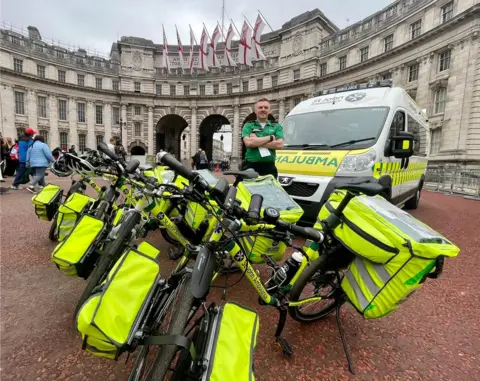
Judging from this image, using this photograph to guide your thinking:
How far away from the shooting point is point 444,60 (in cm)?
2155

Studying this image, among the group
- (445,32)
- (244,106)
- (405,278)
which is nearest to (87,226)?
(405,278)

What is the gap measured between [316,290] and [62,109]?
44.7 metres

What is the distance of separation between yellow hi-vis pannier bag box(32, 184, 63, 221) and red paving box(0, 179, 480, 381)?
69cm

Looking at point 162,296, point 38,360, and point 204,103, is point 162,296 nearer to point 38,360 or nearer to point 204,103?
point 38,360

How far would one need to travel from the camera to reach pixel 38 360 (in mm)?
1917

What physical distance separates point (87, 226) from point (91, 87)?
1732 inches

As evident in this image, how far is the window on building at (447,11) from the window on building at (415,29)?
1869 mm

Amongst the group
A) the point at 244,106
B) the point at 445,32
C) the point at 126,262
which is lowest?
the point at 126,262

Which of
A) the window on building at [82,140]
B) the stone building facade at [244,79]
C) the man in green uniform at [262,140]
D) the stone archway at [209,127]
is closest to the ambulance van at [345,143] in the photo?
the man in green uniform at [262,140]

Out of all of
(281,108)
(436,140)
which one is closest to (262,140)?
(436,140)

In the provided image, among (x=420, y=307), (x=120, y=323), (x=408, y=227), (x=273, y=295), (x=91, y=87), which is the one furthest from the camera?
(x=91, y=87)

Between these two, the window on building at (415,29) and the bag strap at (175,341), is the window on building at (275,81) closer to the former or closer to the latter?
the window on building at (415,29)

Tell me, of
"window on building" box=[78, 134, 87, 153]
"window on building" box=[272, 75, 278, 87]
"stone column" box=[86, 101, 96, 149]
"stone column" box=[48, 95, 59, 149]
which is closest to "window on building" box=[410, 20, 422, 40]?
"window on building" box=[272, 75, 278, 87]

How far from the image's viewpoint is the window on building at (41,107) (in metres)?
35.1
